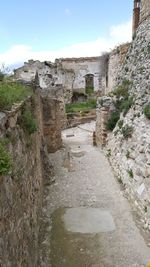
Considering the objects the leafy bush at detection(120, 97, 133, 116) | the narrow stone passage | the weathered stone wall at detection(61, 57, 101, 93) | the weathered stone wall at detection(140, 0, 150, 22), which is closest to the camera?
the narrow stone passage

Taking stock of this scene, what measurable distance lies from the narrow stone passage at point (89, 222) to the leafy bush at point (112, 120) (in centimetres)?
203

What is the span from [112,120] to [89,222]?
615 cm

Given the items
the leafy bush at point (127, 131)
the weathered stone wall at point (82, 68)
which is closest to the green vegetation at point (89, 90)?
the weathered stone wall at point (82, 68)

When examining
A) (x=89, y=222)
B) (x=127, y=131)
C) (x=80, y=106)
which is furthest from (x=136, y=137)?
(x=80, y=106)

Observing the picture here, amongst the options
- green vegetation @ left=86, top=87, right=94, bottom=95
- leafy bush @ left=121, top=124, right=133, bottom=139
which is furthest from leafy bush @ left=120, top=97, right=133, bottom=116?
green vegetation @ left=86, top=87, right=94, bottom=95

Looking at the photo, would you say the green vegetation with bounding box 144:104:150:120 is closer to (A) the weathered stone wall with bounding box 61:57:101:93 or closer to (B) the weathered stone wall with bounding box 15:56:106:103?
(B) the weathered stone wall with bounding box 15:56:106:103

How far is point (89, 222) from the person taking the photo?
6660 mm

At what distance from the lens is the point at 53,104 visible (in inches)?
493

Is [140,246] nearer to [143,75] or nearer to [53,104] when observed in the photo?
[143,75]

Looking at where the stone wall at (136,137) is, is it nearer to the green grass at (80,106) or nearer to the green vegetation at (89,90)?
the green grass at (80,106)

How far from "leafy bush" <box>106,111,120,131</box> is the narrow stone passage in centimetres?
203

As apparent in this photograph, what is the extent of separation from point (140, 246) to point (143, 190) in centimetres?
168

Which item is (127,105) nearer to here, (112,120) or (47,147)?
(112,120)

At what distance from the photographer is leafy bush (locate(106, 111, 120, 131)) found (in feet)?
39.1
